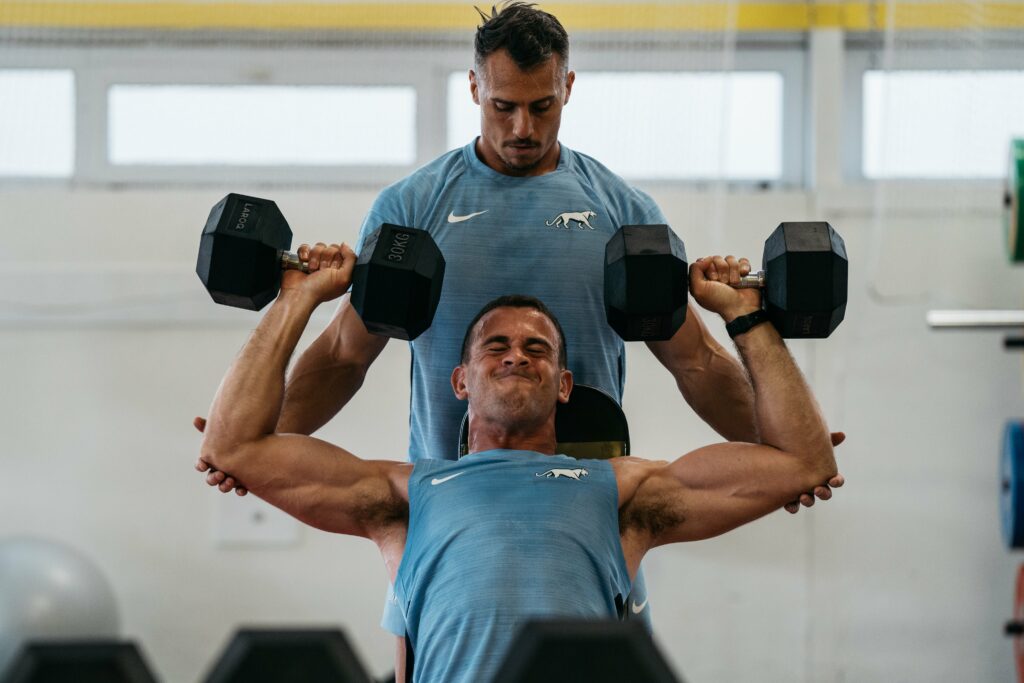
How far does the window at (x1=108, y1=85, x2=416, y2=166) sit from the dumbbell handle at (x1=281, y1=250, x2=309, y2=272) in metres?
2.94

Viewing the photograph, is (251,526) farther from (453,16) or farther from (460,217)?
(460,217)

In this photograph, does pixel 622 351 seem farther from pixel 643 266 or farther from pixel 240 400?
pixel 240 400

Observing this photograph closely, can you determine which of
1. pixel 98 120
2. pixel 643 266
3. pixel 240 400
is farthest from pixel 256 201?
pixel 98 120

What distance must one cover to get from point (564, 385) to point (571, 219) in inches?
13.5

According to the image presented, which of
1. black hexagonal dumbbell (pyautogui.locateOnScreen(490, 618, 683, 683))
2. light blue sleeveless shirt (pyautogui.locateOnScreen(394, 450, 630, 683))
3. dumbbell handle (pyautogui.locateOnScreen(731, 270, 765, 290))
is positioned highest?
dumbbell handle (pyautogui.locateOnScreen(731, 270, 765, 290))

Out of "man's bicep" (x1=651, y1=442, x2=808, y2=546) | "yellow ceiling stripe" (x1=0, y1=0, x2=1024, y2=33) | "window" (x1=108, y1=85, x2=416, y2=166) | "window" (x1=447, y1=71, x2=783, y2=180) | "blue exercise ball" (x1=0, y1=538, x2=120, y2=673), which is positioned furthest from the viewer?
"window" (x1=108, y1=85, x2=416, y2=166)

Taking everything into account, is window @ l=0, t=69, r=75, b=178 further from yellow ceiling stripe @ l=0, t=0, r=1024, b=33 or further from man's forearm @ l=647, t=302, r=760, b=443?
man's forearm @ l=647, t=302, r=760, b=443

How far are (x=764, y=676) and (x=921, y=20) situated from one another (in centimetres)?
294

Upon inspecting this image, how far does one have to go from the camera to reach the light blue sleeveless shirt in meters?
1.97

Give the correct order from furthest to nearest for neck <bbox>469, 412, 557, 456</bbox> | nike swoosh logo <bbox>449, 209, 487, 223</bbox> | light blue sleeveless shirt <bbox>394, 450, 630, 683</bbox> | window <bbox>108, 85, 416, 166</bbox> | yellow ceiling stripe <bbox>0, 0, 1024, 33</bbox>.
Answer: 1. window <bbox>108, 85, 416, 166</bbox>
2. yellow ceiling stripe <bbox>0, 0, 1024, 33</bbox>
3. nike swoosh logo <bbox>449, 209, 487, 223</bbox>
4. neck <bbox>469, 412, 557, 456</bbox>
5. light blue sleeveless shirt <bbox>394, 450, 630, 683</bbox>

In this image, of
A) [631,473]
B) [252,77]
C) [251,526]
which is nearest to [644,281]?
[631,473]

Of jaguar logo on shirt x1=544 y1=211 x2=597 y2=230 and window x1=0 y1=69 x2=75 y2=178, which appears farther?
window x1=0 y1=69 x2=75 y2=178

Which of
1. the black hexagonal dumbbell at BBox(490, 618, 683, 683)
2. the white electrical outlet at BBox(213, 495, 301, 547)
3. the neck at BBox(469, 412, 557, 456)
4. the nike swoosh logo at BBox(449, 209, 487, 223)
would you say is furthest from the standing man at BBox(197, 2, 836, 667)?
the white electrical outlet at BBox(213, 495, 301, 547)

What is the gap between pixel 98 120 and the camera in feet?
17.3
